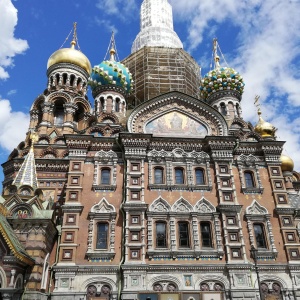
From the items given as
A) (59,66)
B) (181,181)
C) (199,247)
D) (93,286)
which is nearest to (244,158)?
(181,181)

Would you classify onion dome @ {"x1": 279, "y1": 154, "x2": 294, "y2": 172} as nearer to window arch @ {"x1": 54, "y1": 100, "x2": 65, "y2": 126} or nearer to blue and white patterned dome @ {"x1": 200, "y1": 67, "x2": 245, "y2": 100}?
blue and white patterned dome @ {"x1": 200, "y1": 67, "x2": 245, "y2": 100}

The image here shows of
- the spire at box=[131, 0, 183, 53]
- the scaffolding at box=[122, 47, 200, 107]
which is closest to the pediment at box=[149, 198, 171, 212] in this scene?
the scaffolding at box=[122, 47, 200, 107]

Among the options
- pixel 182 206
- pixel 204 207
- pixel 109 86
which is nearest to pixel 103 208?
pixel 182 206

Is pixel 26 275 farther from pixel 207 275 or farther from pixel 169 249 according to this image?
pixel 207 275

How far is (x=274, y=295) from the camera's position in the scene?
43.7ft

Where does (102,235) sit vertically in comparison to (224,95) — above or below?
below

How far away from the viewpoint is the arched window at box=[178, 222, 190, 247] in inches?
547

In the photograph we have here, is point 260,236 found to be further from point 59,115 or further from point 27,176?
point 59,115

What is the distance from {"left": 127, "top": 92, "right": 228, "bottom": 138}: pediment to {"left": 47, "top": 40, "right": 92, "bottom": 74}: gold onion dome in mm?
11898

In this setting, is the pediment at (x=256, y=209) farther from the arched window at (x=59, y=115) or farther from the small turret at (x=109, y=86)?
the arched window at (x=59, y=115)

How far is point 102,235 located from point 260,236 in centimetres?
627

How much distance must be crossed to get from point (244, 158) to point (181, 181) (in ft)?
10.1

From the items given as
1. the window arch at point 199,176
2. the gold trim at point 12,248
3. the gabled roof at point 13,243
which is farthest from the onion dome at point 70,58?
the gold trim at point 12,248

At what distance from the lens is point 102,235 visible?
13852 millimetres
